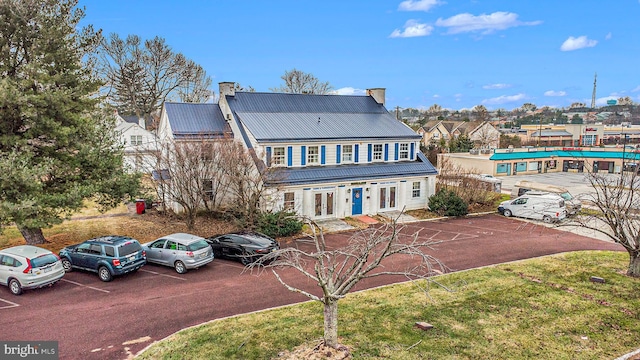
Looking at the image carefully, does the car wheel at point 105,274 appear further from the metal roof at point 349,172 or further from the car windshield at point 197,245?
the metal roof at point 349,172

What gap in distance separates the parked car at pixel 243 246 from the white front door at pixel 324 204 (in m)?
7.99

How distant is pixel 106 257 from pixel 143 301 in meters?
3.36

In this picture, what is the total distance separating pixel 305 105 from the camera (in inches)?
1328

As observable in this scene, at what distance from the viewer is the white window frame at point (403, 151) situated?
1292 inches

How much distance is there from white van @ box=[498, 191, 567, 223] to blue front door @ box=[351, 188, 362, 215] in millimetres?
10463

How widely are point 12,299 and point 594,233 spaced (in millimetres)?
29789

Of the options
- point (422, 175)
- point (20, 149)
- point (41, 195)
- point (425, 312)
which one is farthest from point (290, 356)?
point (422, 175)

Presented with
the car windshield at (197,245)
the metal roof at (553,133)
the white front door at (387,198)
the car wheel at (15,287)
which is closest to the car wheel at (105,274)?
the car wheel at (15,287)

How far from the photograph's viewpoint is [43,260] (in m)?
16.6

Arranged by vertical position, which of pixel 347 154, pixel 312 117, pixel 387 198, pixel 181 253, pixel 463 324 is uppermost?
pixel 312 117
